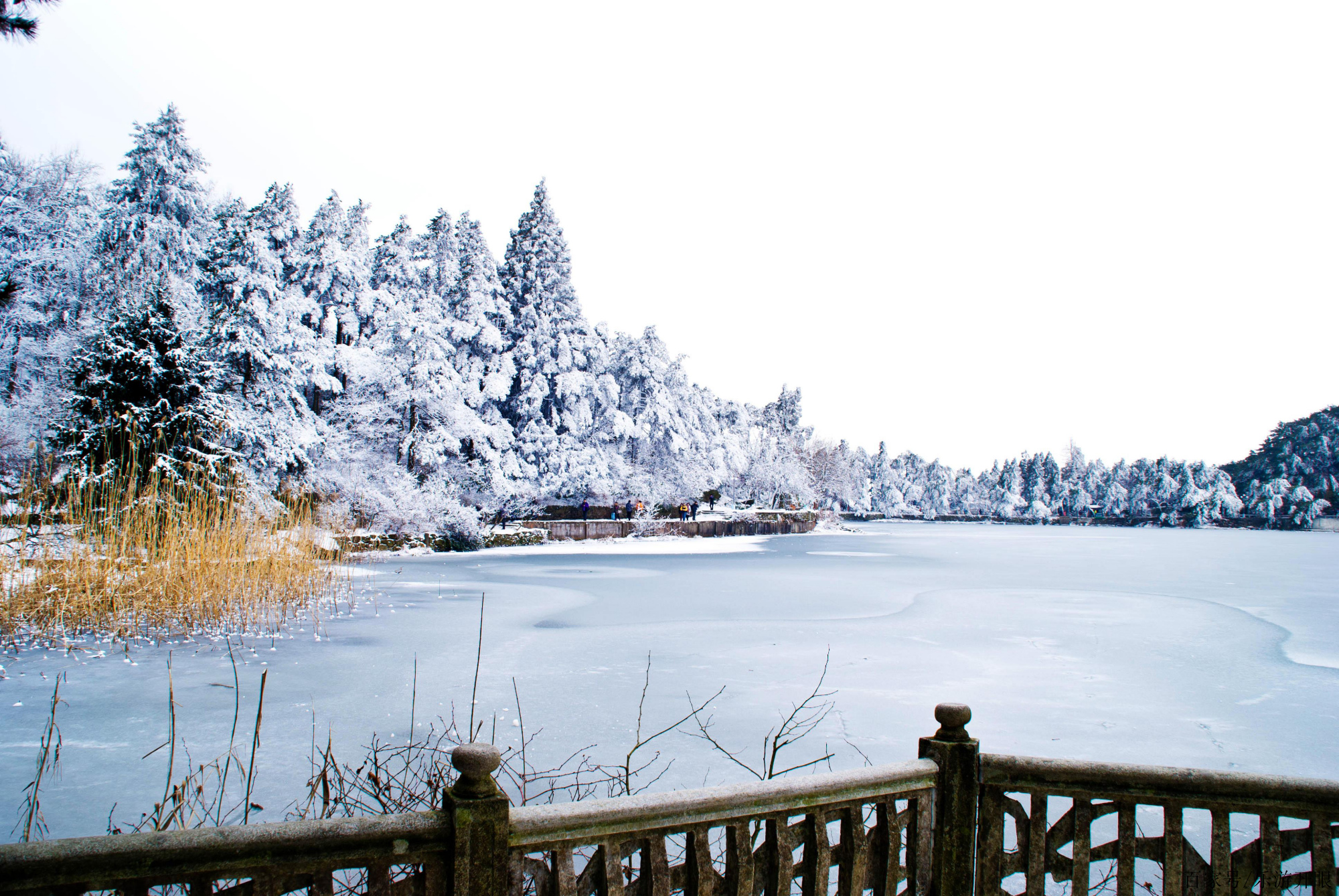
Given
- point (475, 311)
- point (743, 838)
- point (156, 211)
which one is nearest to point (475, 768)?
point (743, 838)

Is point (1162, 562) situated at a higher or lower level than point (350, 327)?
lower

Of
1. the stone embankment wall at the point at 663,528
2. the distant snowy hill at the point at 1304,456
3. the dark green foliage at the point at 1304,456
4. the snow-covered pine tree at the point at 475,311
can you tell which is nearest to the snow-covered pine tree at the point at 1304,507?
the dark green foliage at the point at 1304,456

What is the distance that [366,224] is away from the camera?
2875cm

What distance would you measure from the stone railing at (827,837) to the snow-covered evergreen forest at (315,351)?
11660 mm

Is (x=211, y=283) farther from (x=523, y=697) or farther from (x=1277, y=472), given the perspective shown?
(x=1277, y=472)

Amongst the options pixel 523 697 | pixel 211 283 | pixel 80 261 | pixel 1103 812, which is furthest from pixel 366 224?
pixel 1103 812

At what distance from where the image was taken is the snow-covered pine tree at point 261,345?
20.2 metres

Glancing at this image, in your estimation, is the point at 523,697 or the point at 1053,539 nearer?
the point at 523,697

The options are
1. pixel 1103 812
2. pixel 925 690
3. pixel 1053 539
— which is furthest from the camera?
pixel 1053 539

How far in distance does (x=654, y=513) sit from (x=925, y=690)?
2998 centimetres

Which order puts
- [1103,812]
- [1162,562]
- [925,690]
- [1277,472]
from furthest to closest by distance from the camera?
1. [1277,472]
2. [1162,562]
3. [925,690]
4. [1103,812]

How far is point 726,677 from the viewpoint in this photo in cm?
665

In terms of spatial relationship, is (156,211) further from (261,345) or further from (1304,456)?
(1304,456)

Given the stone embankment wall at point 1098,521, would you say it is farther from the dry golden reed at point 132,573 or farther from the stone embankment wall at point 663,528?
the dry golden reed at point 132,573
